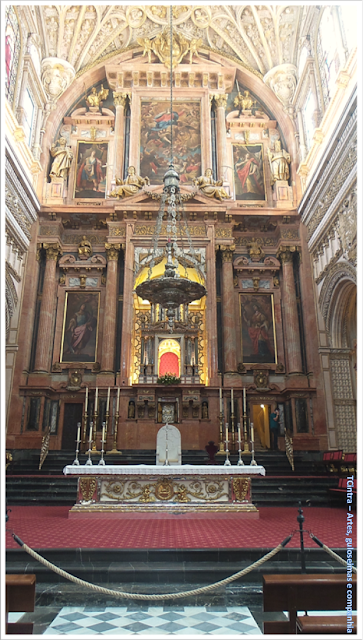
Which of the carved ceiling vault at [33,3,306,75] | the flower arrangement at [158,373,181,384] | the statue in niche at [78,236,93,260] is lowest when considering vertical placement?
the flower arrangement at [158,373,181,384]

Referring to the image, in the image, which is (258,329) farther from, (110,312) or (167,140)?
(167,140)


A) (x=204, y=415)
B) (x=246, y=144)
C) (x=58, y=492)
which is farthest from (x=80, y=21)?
(x=58, y=492)

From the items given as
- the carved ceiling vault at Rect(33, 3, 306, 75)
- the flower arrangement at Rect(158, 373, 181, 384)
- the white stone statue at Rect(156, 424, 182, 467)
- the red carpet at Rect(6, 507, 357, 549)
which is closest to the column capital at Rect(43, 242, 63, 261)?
the flower arrangement at Rect(158, 373, 181, 384)

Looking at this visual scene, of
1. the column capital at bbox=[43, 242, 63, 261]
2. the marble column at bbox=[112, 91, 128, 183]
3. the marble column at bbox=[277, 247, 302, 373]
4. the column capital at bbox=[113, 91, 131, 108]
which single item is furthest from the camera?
the column capital at bbox=[113, 91, 131, 108]

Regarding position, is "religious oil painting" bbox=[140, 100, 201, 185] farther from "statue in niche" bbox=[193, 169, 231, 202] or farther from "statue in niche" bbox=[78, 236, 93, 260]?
"statue in niche" bbox=[78, 236, 93, 260]

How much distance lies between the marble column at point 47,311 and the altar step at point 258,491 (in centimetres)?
495

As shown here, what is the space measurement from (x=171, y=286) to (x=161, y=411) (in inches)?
265

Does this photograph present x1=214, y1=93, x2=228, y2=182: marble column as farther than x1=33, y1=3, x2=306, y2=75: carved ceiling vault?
Yes

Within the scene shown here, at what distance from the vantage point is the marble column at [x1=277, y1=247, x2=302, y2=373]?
15.7m

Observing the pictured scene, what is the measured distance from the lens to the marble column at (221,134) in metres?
18.2

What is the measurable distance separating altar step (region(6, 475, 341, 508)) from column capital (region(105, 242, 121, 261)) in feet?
26.5

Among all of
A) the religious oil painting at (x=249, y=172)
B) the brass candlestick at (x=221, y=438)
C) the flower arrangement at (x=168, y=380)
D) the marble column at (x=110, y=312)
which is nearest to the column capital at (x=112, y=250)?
the marble column at (x=110, y=312)

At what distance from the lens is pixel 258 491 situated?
10.7m

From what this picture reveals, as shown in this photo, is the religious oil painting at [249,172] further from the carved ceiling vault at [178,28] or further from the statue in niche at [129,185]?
the statue in niche at [129,185]
